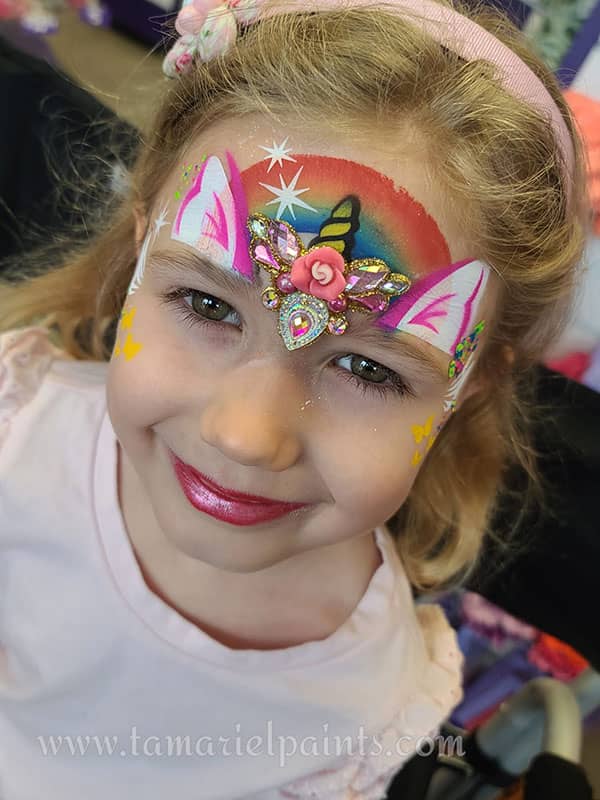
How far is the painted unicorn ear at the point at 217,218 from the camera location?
614 mm

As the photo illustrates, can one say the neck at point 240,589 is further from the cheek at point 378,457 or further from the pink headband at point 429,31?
the pink headband at point 429,31

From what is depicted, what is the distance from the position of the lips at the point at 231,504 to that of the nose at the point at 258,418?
64mm

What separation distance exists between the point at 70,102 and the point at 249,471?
2.07 ft

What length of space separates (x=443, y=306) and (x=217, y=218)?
8.3 inches

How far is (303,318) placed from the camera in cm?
59

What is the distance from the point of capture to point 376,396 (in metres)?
0.66

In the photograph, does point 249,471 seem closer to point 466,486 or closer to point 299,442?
point 299,442

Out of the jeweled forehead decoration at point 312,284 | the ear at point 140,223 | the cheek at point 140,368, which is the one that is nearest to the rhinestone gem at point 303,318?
the jeweled forehead decoration at point 312,284

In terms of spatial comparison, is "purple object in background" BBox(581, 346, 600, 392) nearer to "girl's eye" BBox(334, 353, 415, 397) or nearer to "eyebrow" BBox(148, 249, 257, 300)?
"girl's eye" BBox(334, 353, 415, 397)

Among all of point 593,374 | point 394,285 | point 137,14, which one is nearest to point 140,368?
point 394,285

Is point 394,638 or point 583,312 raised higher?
point 583,312

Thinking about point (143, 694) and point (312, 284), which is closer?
point (312, 284)

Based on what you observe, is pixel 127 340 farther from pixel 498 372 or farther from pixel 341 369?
pixel 498 372

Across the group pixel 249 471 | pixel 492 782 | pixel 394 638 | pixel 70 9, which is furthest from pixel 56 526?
pixel 70 9
